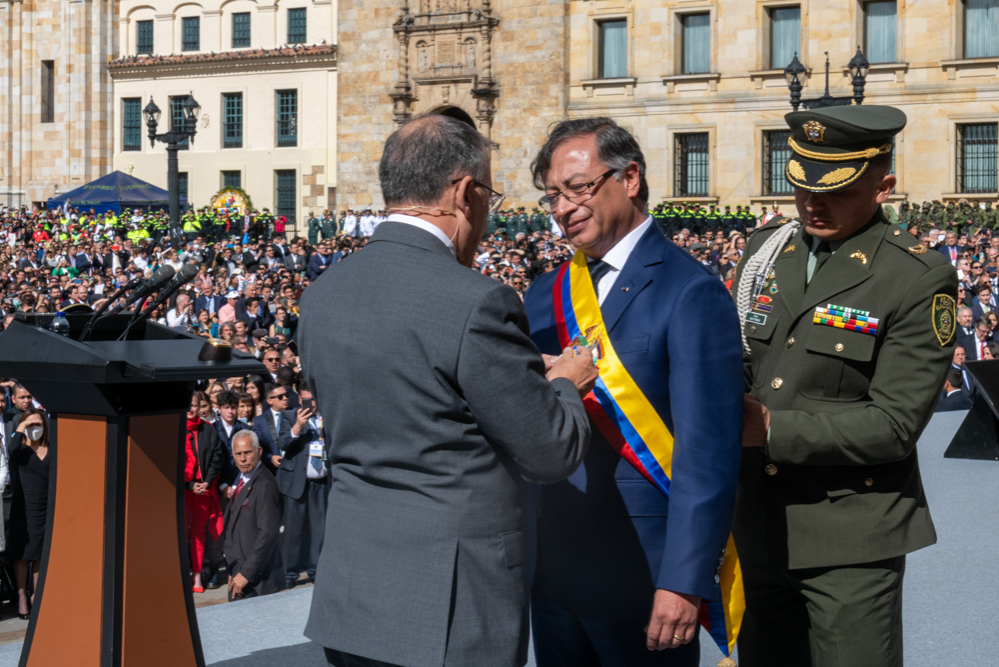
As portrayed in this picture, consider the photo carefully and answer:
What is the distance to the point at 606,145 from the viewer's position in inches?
108

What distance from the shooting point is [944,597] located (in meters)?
4.78

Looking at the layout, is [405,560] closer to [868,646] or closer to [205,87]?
[868,646]

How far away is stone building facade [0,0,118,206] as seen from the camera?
41.8m

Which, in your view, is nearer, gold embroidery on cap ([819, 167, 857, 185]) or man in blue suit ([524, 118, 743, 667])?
man in blue suit ([524, 118, 743, 667])

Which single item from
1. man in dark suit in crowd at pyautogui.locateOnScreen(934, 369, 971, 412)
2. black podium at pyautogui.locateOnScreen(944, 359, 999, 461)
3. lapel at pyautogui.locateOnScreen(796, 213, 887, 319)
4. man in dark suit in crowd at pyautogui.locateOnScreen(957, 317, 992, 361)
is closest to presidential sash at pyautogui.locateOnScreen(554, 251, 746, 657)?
lapel at pyautogui.locateOnScreen(796, 213, 887, 319)

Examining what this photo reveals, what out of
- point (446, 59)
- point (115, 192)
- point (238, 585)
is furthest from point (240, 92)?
point (238, 585)

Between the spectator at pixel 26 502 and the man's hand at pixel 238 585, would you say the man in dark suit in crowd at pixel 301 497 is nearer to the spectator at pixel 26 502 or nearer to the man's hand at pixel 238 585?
the man's hand at pixel 238 585

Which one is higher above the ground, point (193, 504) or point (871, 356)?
point (871, 356)

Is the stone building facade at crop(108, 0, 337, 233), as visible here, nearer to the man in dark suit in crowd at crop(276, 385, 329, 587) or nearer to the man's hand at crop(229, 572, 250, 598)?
the man in dark suit in crowd at crop(276, 385, 329, 587)

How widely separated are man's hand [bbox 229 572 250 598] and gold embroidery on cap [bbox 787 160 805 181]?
20.3 ft

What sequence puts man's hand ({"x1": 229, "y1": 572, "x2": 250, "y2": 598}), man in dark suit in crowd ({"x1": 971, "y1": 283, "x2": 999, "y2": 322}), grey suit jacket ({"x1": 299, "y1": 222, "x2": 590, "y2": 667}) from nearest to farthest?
grey suit jacket ({"x1": 299, "y1": 222, "x2": 590, "y2": 667}) → man's hand ({"x1": 229, "y1": 572, "x2": 250, "y2": 598}) → man in dark suit in crowd ({"x1": 971, "y1": 283, "x2": 999, "y2": 322})

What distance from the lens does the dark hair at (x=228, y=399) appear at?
931 centimetres

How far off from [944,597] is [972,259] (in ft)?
46.5

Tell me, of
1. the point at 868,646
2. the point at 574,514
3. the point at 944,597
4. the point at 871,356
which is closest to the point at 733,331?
the point at 871,356
